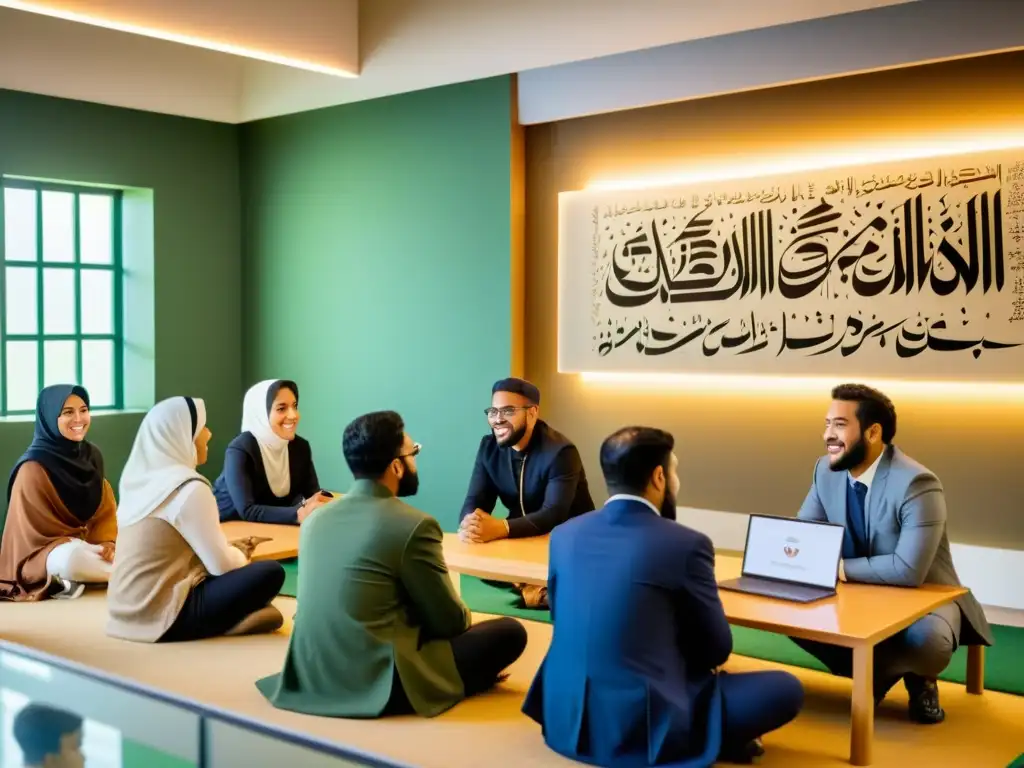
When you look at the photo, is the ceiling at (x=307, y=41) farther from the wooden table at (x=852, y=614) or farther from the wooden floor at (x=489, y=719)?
the wooden floor at (x=489, y=719)

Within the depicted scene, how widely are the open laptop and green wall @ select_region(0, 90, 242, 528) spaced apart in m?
5.13

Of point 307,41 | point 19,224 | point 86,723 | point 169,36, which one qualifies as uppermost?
point 307,41

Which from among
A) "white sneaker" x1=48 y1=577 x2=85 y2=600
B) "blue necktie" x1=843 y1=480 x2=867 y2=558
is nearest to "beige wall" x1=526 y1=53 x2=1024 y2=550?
"blue necktie" x1=843 y1=480 x2=867 y2=558

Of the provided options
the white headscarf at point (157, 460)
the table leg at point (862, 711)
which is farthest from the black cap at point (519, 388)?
the table leg at point (862, 711)

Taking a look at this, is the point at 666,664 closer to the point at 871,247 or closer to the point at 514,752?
the point at 514,752

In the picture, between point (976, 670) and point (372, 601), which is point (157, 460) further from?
point (976, 670)

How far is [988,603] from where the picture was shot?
533 cm

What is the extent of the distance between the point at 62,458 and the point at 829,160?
13.2 ft

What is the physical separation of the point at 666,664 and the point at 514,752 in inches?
23.4

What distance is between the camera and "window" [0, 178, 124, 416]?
7.37 m

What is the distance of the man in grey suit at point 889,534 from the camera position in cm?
371

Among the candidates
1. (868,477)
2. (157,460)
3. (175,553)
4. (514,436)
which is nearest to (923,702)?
(868,477)

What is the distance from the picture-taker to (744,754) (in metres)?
3.34

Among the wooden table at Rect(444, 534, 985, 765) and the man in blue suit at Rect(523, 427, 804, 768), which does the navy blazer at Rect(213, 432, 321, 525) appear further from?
the man in blue suit at Rect(523, 427, 804, 768)
